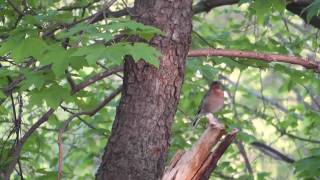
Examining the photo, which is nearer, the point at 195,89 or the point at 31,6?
the point at 31,6

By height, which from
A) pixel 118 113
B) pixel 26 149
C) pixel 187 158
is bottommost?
pixel 26 149

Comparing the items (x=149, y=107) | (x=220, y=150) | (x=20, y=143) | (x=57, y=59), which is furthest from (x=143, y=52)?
(x=20, y=143)

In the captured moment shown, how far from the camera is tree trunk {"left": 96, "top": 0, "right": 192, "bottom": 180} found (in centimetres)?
276

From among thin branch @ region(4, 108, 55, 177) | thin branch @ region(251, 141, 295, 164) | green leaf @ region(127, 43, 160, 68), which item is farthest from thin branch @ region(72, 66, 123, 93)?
thin branch @ region(251, 141, 295, 164)

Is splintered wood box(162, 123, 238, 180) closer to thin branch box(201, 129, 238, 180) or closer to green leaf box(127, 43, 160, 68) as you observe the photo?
thin branch box(201, 129, 238, 180)

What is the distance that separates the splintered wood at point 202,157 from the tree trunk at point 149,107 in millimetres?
150

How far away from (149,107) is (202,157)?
360 millimetres

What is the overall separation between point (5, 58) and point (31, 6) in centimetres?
47

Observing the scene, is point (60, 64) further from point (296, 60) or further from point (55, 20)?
point (296, 60)

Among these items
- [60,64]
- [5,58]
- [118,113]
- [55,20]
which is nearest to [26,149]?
[5,58]

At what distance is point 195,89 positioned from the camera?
6129 millimetres

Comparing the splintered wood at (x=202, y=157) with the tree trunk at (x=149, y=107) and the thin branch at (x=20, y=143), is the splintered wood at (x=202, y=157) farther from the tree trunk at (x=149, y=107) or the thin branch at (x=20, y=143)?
the thin branch at (x=20, y=143)

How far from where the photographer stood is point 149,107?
9.12 ft

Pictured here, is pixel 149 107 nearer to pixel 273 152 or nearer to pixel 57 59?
pixel 57 59
